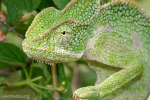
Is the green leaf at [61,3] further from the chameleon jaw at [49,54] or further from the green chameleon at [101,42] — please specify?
the chameleon jaw at [49,54]

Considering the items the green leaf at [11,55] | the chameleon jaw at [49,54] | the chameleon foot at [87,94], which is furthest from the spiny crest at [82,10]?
the green leaf at [11,55]

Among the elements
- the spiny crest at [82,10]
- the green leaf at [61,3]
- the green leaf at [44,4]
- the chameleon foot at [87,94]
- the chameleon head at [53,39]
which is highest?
the green leaf at [44,4]

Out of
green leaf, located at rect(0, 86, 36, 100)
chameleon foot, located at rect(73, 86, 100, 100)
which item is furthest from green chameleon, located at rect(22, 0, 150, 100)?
green leaf, located at rect(0, 86, 36, 100)

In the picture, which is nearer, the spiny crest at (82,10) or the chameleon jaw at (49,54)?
the chameleon jaw at (49,54)

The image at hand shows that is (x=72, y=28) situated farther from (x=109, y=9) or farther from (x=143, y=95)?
(x=143, y=95)

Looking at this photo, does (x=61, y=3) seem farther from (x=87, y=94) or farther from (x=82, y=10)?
(x=87, y=94)

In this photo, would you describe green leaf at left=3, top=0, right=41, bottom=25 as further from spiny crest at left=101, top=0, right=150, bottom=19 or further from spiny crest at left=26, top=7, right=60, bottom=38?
spiny crest at left=101, top=0, right=150, bottom=19

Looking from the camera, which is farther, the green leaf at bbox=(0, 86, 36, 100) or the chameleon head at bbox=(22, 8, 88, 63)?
the green leaf at bbox=(0, 86, 36, 100)

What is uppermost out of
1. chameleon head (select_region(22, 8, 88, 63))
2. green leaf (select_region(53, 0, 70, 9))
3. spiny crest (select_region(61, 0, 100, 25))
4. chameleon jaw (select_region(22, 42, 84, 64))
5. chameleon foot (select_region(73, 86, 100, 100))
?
green leaf (select_region(53, 0, 70, 9))
